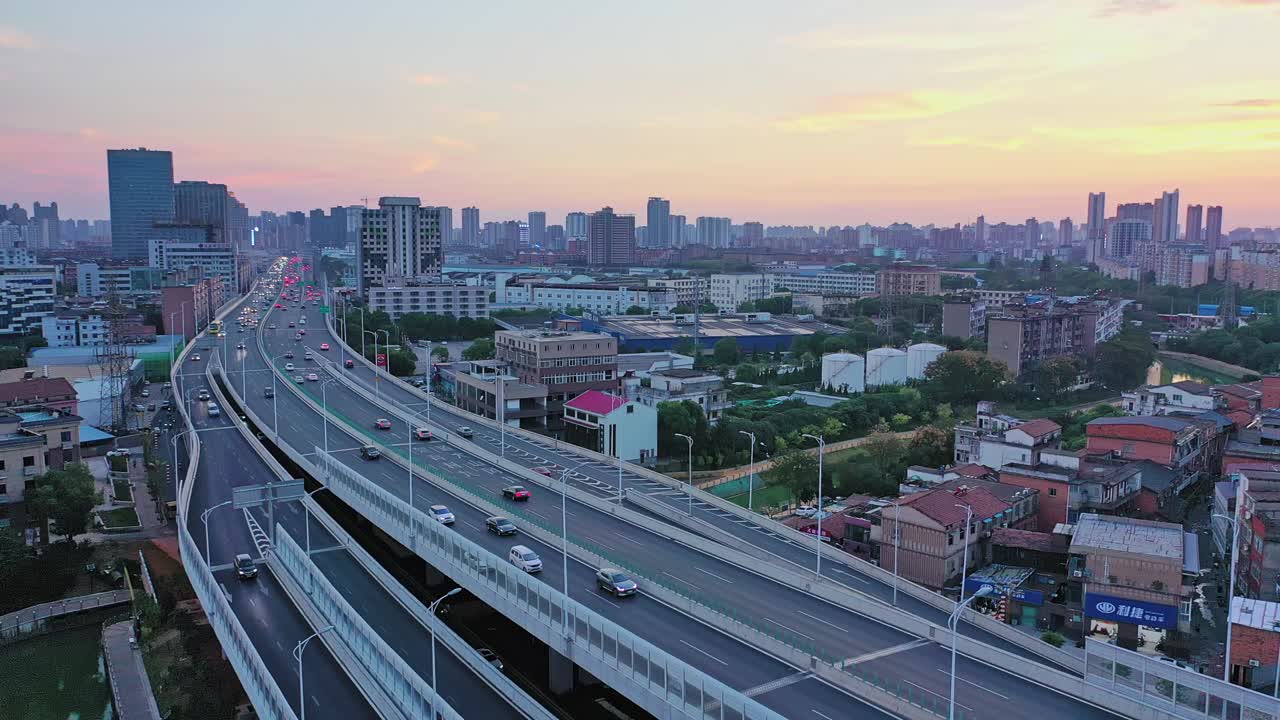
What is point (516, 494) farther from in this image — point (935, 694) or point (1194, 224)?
point (1194, 224)

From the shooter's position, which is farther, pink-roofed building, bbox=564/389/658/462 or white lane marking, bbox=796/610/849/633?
pink-roofed building, bbox=564/389/658/462

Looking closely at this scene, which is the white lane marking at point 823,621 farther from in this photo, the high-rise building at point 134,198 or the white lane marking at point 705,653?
the high-rise building at point 134,198

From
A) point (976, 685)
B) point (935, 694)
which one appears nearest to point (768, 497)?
point (976, 685)

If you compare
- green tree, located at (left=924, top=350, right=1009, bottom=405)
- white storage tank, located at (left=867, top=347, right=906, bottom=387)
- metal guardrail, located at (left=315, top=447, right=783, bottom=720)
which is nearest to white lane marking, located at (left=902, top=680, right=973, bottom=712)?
metal guardrail, located at (left=315, top=447, right=783, bottom=720)

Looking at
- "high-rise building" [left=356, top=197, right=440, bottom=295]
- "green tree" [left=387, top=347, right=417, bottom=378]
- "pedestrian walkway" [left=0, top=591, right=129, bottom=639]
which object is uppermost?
"high-rise building" [left=356, top=197, right=440, bottom=295]

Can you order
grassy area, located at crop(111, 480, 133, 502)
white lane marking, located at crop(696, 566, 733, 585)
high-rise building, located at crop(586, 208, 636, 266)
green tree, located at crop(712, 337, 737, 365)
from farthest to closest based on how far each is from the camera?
high-rise building, located at crop(586, 208, 636, 266), green tree, located at crop(712, 337, 737, 365), grassy area, located at crop(111, 480, 133, 502), white lane marking, located at crop(696, 566, 733, 585)

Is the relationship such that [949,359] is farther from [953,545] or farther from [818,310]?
[818,310]

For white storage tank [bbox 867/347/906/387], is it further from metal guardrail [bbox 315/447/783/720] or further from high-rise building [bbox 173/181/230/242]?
high-rise building [bbox 173/181/230/242]
